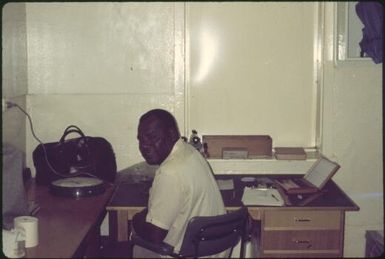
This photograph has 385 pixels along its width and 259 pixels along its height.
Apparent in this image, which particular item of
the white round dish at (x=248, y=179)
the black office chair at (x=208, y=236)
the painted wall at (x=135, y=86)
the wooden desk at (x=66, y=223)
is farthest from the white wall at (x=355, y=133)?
the wooden desk at (x=66, y=223)

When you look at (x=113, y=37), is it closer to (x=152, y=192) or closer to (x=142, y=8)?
(x=142, y=8)

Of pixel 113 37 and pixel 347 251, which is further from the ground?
pixel 113 37

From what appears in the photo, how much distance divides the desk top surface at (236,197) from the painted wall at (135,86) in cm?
30

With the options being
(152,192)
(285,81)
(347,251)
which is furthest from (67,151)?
(347,251)

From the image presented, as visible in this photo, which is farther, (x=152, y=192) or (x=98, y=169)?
(x=98, y=169)

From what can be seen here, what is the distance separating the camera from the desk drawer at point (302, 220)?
2.89m

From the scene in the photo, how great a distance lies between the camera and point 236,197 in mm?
3018

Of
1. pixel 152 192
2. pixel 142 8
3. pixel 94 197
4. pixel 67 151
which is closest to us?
pixel 152 192

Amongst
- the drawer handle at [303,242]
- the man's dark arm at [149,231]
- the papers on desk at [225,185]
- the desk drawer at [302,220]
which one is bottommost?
the drawer handle at [303,242]

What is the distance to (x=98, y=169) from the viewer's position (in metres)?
3.23

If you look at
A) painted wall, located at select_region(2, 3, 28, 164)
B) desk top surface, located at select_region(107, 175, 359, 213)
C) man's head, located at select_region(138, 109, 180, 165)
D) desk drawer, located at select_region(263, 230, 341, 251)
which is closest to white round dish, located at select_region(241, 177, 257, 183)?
desk top surface, located at select_region(107, 175, 359, 213)

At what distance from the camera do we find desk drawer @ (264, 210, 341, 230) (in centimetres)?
289

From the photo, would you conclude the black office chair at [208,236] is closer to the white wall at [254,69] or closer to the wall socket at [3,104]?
the wall socket at [3,104]

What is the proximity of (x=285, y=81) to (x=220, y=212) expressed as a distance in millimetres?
1438
